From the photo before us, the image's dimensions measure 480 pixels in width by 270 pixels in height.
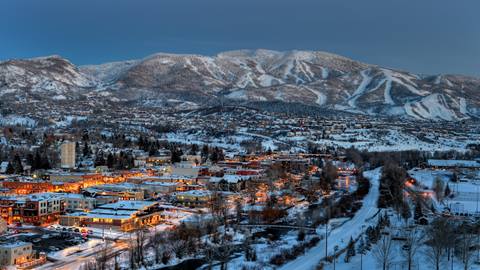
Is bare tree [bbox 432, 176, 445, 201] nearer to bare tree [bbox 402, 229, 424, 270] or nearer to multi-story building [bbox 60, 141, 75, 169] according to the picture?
bare tree [bbox 402, 229, 424, 270]

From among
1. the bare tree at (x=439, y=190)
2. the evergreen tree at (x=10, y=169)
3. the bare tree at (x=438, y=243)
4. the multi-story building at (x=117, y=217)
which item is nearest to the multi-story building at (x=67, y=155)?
the evergreen tree at (x=10, y=169)

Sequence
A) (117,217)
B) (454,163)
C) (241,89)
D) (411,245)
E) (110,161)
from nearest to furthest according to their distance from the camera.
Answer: (411,245)
(117,217)
(110,161)
(454,163)
(241,89)

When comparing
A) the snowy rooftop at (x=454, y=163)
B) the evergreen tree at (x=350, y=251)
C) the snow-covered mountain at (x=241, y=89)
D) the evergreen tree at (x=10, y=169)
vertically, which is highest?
the snow-covered mountain at (x=241, y=89)

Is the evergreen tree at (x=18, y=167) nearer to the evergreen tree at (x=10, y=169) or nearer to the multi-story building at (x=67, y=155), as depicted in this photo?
the evergreen tree at (x=10, y=169)

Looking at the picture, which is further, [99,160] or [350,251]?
[99,160]

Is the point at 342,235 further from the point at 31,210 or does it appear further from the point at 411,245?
the point at 31,210

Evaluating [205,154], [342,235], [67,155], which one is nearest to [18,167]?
[67,155]

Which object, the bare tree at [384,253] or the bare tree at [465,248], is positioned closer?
the bare tree at [465,248]
